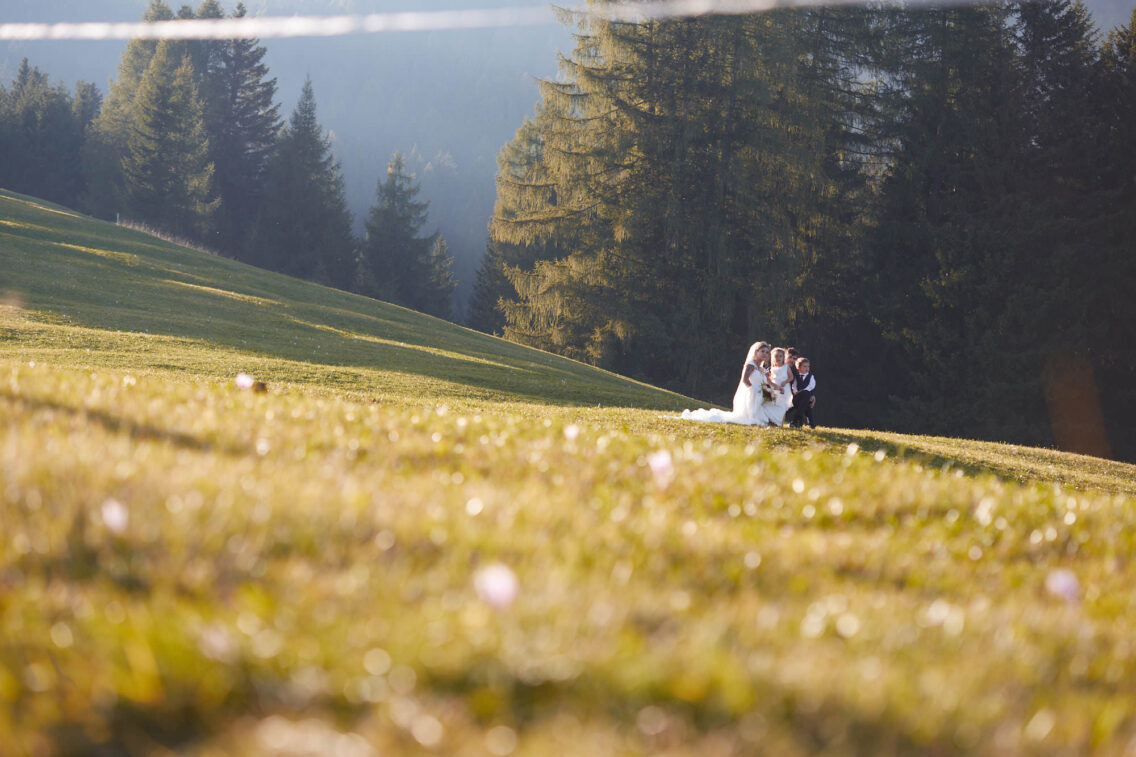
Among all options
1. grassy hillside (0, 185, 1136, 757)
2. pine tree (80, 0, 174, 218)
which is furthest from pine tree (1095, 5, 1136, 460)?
pine tree (80, 0, 174, 218)

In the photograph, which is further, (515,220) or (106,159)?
(106,159)

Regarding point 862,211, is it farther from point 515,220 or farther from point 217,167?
point 217,167

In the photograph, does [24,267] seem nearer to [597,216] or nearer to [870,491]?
[597,216]

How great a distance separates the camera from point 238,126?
7525cm

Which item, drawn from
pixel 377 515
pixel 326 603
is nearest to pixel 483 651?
pixel 326 603

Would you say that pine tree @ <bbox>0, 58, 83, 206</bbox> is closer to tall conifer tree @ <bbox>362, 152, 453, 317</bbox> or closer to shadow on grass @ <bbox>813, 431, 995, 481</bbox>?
tall conifer tree @ <bbox>362, 152, 453, 317</bbox>

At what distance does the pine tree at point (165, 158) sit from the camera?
6150 cm

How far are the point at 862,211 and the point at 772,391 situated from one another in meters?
32.9

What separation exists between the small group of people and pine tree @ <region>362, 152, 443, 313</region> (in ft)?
207

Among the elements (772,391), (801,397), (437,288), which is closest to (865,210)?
(801,397)

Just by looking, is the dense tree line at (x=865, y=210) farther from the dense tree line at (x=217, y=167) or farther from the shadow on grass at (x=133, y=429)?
the shadow on grass at (x=133, y=429)

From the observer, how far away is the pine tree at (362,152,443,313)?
79.6m

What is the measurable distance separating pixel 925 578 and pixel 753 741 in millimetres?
2445

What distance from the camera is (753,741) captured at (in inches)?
84.6
